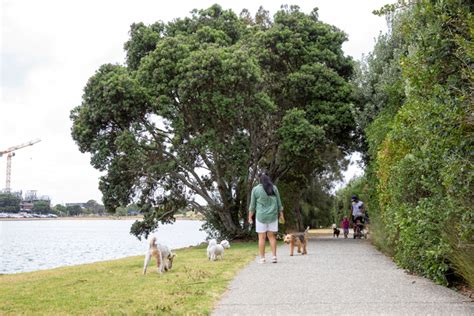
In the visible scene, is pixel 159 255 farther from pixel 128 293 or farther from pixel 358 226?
pixel 358 226

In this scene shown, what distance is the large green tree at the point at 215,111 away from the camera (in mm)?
20125

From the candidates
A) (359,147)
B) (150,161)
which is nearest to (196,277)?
(150,161)

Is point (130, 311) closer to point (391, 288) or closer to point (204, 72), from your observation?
point (391, 288)

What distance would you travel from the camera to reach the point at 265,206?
1170 centimetres

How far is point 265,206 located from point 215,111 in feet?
30.8

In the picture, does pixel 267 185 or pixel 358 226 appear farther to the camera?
pixel 358 226

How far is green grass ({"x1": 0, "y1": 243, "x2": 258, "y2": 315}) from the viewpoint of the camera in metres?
6.83

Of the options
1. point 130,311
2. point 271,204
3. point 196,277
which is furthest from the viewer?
point 271,204

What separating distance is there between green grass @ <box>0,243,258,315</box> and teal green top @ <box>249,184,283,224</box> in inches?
41.9

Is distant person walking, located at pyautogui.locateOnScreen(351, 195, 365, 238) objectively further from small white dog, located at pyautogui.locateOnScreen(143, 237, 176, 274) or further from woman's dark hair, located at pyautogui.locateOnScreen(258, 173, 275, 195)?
small white dog, located at pyautogui.locateOnScreen(143, 237, 176, 274)

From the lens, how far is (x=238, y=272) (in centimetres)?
1009

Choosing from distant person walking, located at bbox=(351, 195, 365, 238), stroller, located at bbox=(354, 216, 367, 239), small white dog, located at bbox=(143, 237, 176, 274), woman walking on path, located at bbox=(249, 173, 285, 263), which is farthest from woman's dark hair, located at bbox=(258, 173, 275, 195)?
stroller, located at bbox=(354, 216, 367, 239)

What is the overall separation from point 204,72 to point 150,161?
15.5 ft

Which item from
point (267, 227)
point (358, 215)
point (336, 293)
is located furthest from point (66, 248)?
point (336, 293)
